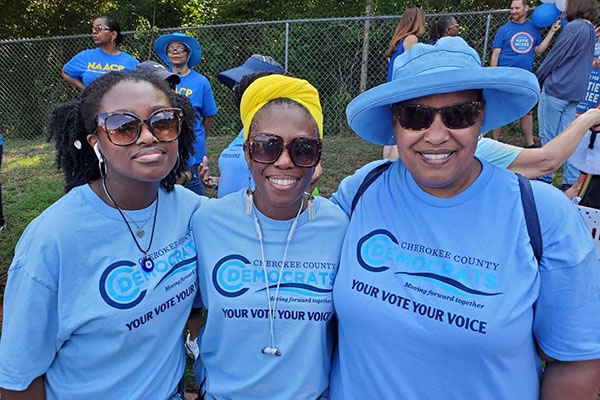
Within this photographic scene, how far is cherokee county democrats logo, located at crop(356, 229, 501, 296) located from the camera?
4.92 ft

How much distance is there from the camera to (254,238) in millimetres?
1826

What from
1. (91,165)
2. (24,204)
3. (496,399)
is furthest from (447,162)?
(24,204)

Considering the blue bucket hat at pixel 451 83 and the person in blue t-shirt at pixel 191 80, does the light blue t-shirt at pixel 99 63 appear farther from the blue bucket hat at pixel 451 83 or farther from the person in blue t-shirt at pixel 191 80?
the blue bucket hat at pixel 451 83

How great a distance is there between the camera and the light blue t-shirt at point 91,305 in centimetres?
158

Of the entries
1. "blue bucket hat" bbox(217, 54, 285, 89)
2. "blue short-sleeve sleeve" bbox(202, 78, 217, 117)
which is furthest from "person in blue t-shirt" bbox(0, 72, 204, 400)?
"blue short-sleeve sleeve" bbox(202, 78, 217, 117)

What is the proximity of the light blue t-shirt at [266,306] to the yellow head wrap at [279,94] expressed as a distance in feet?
1.28

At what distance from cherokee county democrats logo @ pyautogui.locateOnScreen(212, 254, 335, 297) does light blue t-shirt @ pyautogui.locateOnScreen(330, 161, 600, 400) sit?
95 mm

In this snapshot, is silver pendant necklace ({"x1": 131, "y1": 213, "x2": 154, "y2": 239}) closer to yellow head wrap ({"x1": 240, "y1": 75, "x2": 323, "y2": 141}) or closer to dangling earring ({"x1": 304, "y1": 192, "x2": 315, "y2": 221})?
yellow head wrap ({"x1": 240, "y1": 75, "x2": 323, "y2": 141})

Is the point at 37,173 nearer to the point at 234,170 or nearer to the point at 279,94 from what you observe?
the point at 234,170

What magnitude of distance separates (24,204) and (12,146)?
17.4 ft

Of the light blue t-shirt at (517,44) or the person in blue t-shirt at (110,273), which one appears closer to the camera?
the person in blue t-shirt at (110,273)

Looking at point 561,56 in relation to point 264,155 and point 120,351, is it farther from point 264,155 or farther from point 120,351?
point 120,351

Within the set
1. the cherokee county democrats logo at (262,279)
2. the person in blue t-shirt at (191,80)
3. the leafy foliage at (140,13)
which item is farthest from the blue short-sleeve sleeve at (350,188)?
the leafy foliage at (140,13)

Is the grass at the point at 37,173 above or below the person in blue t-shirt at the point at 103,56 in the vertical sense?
below
